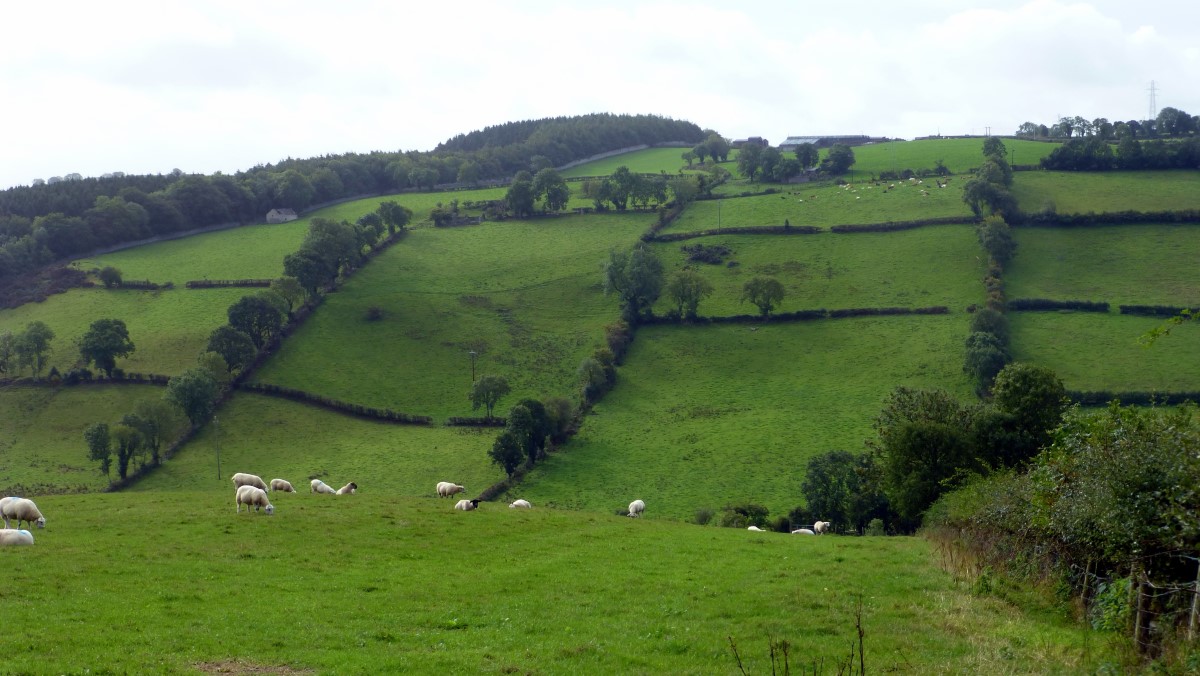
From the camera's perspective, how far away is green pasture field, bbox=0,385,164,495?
6888 cm

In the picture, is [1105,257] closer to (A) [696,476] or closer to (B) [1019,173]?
(B) [1019,173]

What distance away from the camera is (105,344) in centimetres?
8525

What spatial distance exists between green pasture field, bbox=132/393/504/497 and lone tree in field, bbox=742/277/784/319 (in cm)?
3426

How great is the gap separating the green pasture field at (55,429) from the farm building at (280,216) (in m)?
61.7

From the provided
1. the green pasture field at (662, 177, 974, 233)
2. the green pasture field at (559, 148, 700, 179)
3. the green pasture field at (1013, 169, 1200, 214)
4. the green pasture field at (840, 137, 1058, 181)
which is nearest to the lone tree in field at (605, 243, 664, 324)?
the green pasture field at (662, 177, 974, 233)

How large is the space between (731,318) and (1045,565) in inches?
3060

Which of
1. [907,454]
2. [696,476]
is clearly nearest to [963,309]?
[696,476]

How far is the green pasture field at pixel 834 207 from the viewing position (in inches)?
4727

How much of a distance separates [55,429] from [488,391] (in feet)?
119

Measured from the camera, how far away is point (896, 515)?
51.7m

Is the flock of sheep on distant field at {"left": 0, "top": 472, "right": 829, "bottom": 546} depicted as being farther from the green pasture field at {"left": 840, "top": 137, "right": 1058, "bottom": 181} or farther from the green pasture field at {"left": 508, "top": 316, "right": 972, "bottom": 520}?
the green pasture field at {"left": 840, "top": 137, "right": 1058, "bottom": 181}

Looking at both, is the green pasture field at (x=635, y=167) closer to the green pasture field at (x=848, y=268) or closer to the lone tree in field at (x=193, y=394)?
the green pasture field at (x=848, y=268)

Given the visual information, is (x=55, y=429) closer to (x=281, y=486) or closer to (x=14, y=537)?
(x=281, y=486)

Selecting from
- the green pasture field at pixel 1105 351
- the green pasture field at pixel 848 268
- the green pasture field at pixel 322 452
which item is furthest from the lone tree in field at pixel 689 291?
the green pasture field at pixel 1105 351
